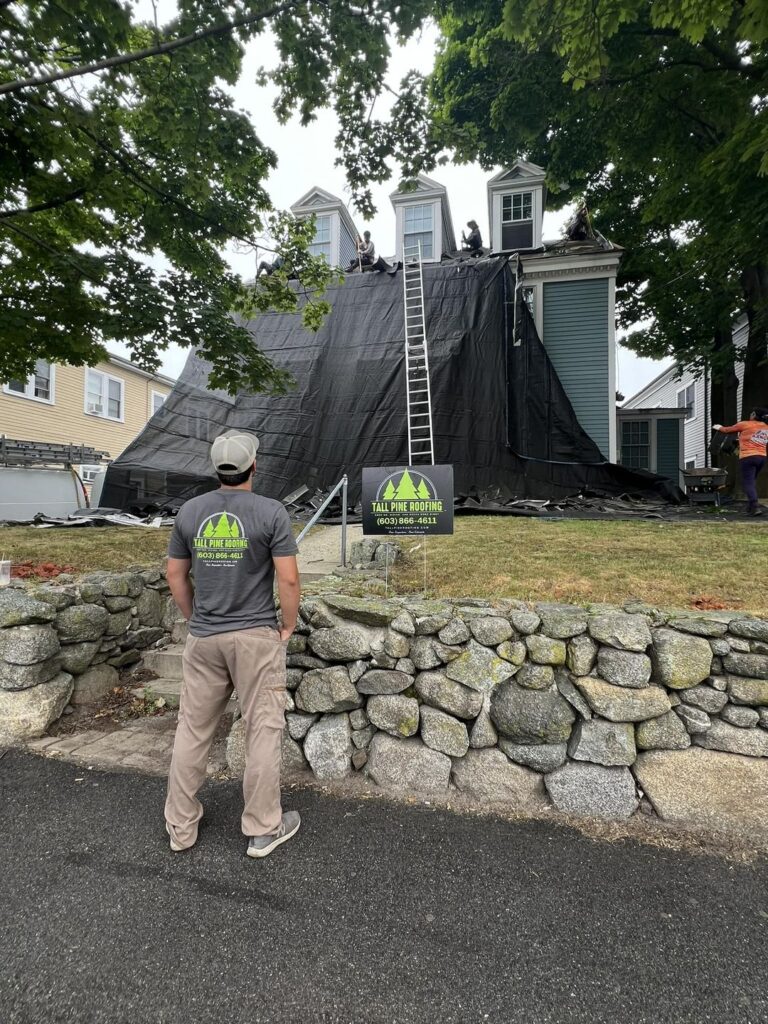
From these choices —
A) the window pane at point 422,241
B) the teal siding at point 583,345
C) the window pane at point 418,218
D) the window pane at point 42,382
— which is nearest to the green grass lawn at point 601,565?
the teal siding at point 583,345

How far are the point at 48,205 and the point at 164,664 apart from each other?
520 centimetres

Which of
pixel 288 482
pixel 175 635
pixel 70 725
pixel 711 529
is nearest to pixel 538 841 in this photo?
pixel 70 725

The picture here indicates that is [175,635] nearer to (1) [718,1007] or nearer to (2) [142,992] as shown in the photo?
(2) [142,992]

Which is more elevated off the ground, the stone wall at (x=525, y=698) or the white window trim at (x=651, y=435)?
the white window trim at (x=651, y=435)

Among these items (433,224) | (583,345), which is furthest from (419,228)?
(583,345)

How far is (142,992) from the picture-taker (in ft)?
5.24

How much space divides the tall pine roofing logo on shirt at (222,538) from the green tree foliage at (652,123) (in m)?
4.53

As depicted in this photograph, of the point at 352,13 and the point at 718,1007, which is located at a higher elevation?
the point at 352,13

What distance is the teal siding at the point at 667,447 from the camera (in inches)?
543

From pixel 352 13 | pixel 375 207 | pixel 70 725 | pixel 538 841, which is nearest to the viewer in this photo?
pixel 538 841

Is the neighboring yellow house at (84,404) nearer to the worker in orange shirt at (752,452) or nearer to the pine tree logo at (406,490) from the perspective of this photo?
the pine tree logo at (406,490)

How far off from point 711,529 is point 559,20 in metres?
5.41

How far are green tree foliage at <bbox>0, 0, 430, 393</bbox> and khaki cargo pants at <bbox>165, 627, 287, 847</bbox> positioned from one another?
15.8ft

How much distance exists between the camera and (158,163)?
18.7 ft
